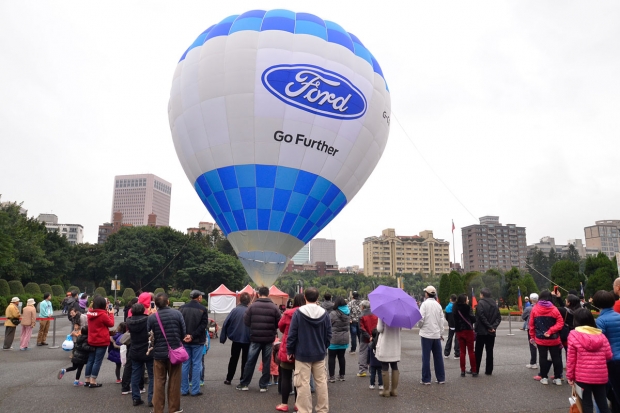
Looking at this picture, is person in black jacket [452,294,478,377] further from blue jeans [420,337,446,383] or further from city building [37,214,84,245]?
city building [37,214,84,245]

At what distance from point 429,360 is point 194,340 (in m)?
4.22

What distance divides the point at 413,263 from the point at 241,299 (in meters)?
167

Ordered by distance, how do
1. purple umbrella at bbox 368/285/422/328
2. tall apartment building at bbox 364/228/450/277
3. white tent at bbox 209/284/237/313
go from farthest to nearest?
tall apartment building at bbox 364/228/450/277
white tent at bbox 209/284/237/313
purple umbrella at bbox 368/285/422/328

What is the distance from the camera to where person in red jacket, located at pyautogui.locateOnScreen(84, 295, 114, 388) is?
25.7 feet

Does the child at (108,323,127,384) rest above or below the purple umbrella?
below

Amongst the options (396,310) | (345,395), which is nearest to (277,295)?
(345,395)

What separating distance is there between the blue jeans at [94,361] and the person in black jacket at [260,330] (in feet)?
8.37

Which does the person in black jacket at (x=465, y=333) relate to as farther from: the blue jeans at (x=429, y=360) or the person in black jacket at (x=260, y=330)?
the person in black jacket at (x=260, y=330)

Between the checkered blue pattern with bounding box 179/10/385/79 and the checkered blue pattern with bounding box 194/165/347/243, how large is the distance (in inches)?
207

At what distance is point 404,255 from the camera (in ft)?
553

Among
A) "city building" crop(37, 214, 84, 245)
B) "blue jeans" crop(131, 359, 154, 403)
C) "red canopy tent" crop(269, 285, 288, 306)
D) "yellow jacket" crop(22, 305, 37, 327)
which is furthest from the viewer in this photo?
"city building" crop(37, 214, 84, 245)

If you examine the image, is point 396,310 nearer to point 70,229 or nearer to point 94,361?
point 94,361

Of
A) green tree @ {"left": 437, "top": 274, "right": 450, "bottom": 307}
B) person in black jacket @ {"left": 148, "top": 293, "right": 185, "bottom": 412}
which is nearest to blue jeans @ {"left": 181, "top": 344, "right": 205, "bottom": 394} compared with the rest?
person in black jacket @ {"left": 148, "top": 293, "right": 185, "bottom": 412}

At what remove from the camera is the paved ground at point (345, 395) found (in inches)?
257
